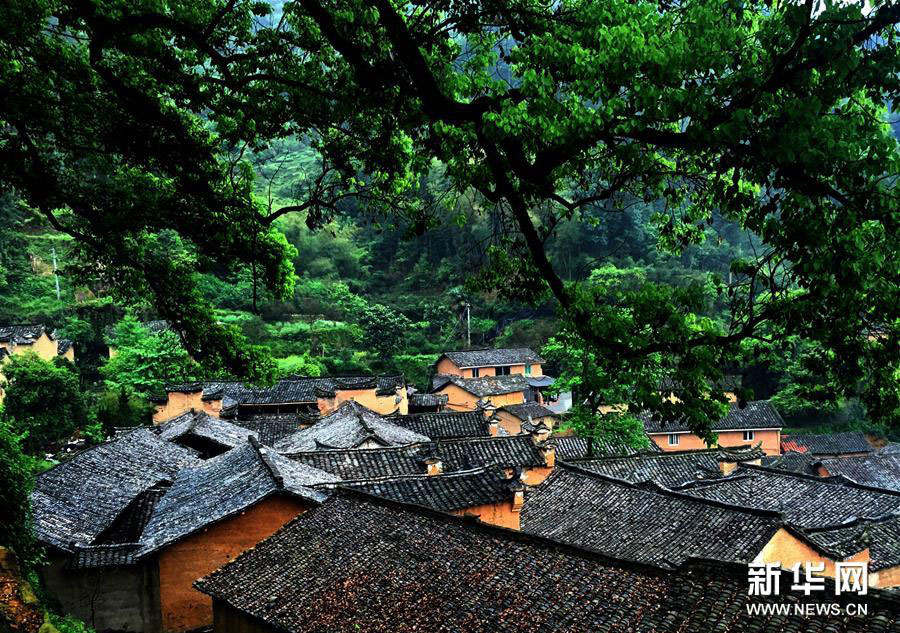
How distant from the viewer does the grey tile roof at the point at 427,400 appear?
141 ft

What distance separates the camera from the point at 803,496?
20031 mm

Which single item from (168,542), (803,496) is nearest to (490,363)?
(803,496)

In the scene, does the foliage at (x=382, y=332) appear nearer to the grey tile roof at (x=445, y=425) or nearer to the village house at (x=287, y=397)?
the village house at (x=287, y=397)

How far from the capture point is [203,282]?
166 ft

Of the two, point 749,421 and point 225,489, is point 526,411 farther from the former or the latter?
point 225,489

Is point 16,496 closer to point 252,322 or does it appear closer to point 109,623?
point 109,623

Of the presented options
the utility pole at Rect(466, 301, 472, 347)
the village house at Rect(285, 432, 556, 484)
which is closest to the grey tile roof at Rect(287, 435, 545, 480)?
the village house at Rect(285, 432, 556, 484)

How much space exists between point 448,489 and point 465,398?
3201 cm

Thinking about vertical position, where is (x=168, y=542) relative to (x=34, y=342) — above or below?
below

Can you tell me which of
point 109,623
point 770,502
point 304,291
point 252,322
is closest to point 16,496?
point 109,623

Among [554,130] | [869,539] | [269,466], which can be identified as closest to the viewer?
[554,130]

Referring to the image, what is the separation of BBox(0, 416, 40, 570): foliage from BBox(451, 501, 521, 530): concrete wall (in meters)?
7.53

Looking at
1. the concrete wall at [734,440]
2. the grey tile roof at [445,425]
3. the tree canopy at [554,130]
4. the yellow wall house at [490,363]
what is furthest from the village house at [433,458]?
the yellow wall house at [490,363]

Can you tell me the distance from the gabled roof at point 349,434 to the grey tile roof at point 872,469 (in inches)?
824
